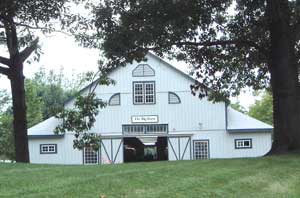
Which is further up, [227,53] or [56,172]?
[227,53]

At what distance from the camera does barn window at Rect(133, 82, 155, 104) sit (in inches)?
1909

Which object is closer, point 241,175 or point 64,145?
point 241,175

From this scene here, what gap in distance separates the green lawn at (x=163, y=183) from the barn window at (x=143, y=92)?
34745 mm

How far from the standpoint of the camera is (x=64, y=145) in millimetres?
48812

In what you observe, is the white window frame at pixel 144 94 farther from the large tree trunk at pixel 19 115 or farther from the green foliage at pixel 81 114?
the green foliage at pixel 81 114

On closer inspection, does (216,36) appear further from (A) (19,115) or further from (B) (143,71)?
(B) (143,71)

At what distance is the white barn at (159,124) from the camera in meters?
47.9

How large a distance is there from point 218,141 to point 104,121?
900 cm

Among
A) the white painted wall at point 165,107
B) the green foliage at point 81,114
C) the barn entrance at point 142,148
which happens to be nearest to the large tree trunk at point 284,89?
the green foliage at point 81,114

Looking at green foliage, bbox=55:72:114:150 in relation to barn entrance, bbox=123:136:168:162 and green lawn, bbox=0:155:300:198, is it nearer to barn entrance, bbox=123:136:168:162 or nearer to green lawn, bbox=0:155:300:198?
green lawn, bbox=0:155:300:198

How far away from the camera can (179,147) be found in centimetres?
4781

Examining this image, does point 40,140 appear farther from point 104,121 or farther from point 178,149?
point 178,149

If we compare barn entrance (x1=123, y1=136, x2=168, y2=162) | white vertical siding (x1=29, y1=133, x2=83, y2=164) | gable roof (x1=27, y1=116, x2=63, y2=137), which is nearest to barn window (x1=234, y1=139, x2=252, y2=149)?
barn entrance (x1=123, y1=136, x2=168, y2=162)

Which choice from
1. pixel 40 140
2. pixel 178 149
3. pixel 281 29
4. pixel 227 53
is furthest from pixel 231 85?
pixel 40 140
